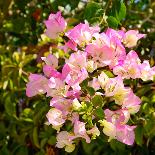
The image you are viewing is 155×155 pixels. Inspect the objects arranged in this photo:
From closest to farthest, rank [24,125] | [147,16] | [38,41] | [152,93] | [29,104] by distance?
[152,93] < [24,125] < [29,104] < [147,16] < [38,41]

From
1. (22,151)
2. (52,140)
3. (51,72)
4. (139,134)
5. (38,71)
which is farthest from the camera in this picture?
(38,71)

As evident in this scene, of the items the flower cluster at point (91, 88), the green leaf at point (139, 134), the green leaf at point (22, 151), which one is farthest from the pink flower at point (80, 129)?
the green leaf at point (22, 151)

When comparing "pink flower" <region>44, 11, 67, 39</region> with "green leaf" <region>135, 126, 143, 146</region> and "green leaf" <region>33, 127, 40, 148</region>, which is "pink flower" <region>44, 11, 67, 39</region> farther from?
Result: "green leaf" <region>33, 127, 40, 148</region>

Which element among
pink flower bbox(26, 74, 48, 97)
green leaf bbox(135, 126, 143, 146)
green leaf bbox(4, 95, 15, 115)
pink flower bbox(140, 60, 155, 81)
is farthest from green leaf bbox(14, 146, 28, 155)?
pink flower bbox(140, 60, 155, 81)

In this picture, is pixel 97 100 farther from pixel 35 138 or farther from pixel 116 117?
pixel 35 138

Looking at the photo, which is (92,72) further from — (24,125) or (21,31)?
(21,31)

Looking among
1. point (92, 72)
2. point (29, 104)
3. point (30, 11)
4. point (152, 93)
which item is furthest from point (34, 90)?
point (30, 11)

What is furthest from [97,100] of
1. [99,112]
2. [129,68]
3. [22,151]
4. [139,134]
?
[22,151]
